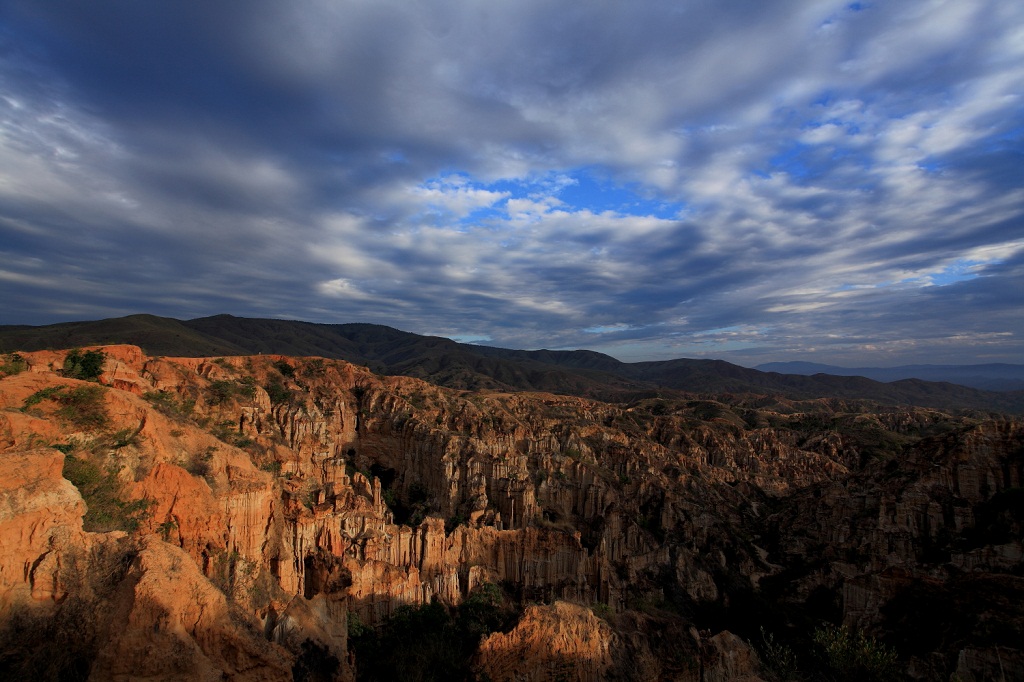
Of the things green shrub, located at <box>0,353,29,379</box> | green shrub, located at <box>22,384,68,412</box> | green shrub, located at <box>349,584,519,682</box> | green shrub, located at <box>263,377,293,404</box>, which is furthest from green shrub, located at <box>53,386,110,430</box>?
green shrub, located at <box>263,377,293,404</box>

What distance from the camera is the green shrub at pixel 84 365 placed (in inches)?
1092

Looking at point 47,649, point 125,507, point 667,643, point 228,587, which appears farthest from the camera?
point 667,643

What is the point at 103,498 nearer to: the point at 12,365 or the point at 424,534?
the point at 12,365

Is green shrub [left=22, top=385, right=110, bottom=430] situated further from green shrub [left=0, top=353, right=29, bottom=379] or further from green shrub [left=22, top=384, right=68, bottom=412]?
green shrub [left=0, top=353, right=29, bottom=379]

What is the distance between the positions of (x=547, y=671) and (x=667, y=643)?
8.28 metres

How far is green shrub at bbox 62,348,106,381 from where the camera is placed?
91.0 ft

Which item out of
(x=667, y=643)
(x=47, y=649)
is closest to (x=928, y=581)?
(x=667, y=643)

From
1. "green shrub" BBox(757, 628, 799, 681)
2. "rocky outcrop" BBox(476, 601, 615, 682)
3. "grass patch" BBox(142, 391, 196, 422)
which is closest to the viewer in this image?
"rocky outcrop" BBox(476, 601, 615, 682)

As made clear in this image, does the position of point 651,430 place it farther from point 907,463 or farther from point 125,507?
point 125,507

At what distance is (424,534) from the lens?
100 ft

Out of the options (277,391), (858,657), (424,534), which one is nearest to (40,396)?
(424,534)

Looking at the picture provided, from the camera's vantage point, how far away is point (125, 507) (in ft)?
53.0

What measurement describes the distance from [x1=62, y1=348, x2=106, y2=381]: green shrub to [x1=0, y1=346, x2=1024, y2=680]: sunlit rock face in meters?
0.89

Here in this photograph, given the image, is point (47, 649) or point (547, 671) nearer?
point (47, 649)
